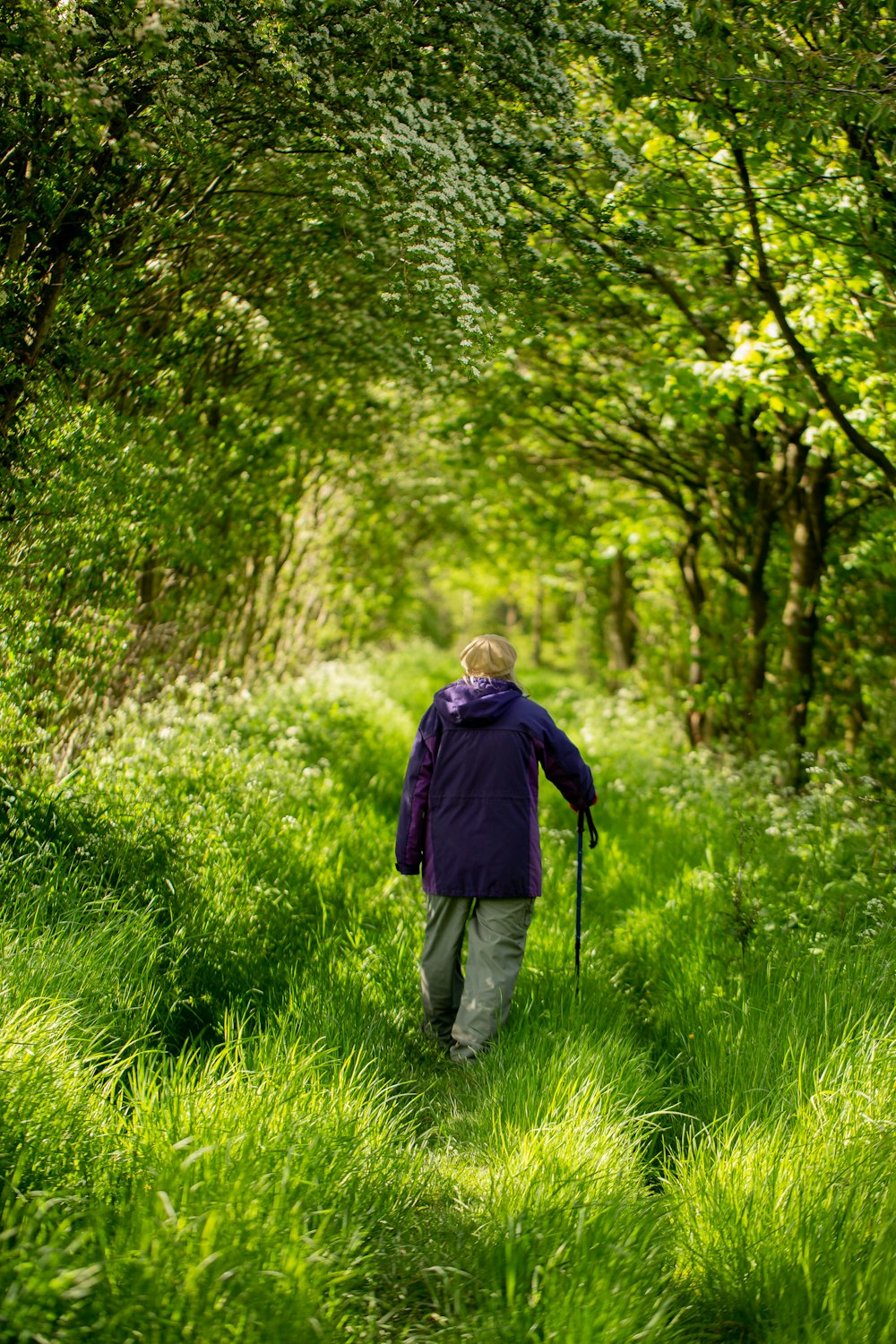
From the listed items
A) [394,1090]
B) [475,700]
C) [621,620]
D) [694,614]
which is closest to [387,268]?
[475,700]

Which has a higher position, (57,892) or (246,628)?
(246,628)

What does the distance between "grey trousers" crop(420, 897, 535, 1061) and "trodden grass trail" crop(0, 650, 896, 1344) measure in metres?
0.14

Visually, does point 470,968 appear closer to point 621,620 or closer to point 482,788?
point 482,788

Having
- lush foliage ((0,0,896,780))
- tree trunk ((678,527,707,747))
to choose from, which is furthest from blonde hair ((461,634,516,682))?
tree trunk ((678,527,707,747))

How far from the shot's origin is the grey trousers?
448cm

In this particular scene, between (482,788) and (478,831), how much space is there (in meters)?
0.20

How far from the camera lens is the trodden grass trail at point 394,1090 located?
8.43ft

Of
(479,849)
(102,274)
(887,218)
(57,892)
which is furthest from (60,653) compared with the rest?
(887,218)

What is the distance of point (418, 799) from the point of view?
4805 mm

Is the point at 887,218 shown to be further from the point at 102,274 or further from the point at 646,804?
the point at 646,804

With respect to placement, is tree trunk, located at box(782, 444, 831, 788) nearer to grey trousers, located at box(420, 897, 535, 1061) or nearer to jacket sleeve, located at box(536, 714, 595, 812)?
jacket sleeve, located at box(536, 714, 595, 812)

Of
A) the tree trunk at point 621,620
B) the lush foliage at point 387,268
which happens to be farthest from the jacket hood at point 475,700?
the tree trunk at point 621,620

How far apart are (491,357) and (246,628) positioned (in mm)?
6561

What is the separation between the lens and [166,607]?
26.4 feet
